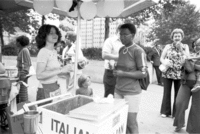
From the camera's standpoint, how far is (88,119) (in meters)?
1.55

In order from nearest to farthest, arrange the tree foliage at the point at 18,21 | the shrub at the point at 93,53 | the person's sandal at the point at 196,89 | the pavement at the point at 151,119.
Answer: the person's sandal at the point at 196,89
the pavement at the point at 151,119
the tree foliage at the point at 18,21
the shrub at the point at 93,53

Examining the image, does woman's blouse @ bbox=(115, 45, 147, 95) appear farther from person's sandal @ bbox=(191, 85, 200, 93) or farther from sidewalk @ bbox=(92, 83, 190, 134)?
sidewalk @ bbox=(92, 83, 190, 134)

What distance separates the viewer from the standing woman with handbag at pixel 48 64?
242 centimetres

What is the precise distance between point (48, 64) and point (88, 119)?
112 centimetres

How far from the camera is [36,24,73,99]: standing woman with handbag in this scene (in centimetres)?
242

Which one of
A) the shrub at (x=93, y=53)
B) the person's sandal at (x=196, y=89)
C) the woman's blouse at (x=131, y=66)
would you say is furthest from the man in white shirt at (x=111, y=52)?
the shrub at (x=93, y=53)

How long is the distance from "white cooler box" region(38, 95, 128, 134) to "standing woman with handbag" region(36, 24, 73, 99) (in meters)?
0.55

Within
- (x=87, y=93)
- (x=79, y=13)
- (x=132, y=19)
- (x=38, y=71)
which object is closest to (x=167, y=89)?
(x=87, y=93)

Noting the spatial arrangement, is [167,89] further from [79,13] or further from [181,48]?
[79,13]

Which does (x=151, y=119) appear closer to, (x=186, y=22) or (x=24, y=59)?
(x=24, y=59)

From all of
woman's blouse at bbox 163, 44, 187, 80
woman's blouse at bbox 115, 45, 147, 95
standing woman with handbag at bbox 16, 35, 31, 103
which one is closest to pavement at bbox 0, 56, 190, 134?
standing woman with handbag at bbox 16, 35, 31, 103

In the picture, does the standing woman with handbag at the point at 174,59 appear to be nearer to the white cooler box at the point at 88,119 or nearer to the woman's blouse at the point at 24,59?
the white cooler box at the point at 88,119

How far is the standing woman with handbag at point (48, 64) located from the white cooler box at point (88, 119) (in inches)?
21.6

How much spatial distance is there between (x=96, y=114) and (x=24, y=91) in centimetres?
356
